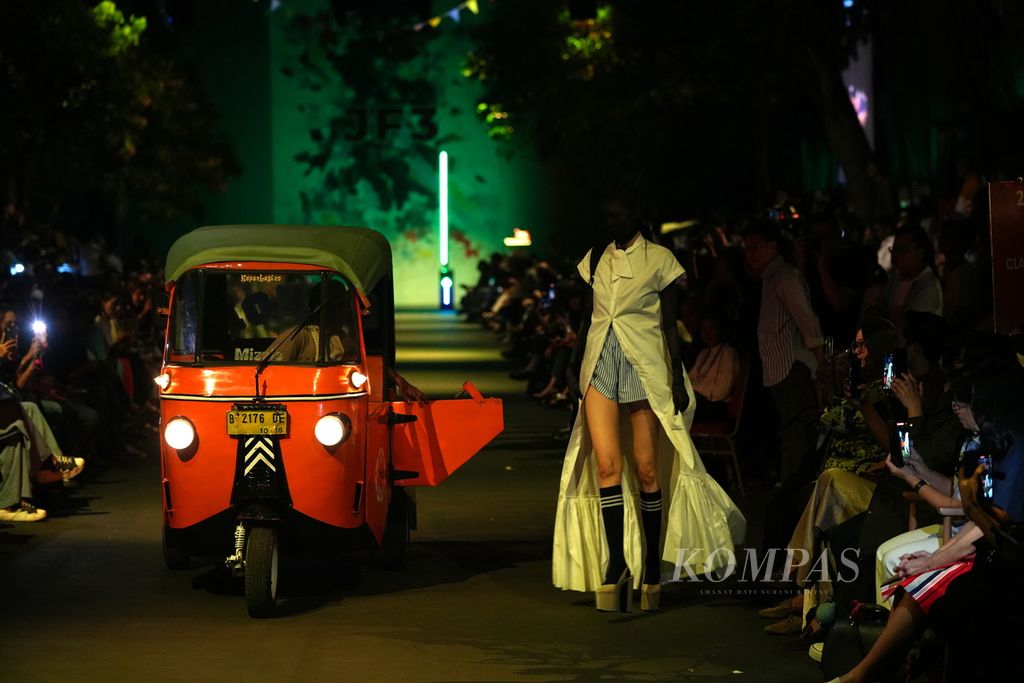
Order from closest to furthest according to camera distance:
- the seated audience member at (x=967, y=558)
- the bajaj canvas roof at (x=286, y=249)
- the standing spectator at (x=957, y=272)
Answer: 1. the seated audience member at (x=967, y=558)
2. the bajaj canvas roof at (x=286, y=249)
3. the standing spectator at (x=957, y=272)

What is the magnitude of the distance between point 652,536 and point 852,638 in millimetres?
2327

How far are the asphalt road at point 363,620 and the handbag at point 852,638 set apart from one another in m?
0.73

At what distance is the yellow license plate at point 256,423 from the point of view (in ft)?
30.9

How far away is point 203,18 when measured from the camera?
50.8 metres

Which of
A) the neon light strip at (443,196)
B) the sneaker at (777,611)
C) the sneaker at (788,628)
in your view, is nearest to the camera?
the sneaker at (788,628)

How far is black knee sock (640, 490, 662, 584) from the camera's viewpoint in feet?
Answer: 30.6

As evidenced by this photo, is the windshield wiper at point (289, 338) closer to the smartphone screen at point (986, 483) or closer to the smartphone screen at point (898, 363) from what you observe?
the smartphone screen at point (898, 363)

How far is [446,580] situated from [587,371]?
163cm

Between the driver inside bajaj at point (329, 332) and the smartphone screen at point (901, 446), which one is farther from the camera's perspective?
the driver inside bajaj at point (329, 332)

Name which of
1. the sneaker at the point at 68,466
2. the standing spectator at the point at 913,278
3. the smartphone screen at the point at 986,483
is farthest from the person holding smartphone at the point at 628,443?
the sneaker at the point at 68,466

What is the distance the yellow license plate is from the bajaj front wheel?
508 mm

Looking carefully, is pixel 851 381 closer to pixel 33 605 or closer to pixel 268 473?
pixel 268 473

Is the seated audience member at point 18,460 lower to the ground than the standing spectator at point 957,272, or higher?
lower

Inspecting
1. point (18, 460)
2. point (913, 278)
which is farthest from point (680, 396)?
point (18, 460)
